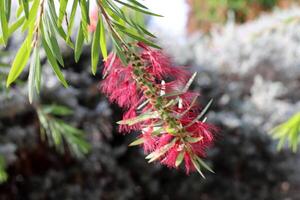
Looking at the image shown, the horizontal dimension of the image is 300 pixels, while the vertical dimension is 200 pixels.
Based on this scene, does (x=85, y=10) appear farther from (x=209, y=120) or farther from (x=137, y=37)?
(x=209, y=120)

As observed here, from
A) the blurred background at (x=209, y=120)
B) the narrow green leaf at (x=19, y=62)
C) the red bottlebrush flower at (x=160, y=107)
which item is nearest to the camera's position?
the red bottlebrush flower at (x=160, y=107)

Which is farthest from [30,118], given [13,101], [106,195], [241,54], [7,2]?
[7,2]

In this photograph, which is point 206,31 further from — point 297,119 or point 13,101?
point 297,119

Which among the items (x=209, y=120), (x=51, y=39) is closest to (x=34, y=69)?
(x=51, y=39)

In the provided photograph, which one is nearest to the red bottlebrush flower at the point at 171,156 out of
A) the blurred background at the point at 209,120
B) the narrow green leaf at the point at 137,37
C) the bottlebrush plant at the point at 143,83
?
the bottlebrush plant at the point at 143,83

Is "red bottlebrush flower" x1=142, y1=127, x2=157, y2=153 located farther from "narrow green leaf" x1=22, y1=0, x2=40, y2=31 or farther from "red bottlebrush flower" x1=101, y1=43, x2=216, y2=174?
"narrow green leaf" x1=22, y1=0, x2=40, y2=31

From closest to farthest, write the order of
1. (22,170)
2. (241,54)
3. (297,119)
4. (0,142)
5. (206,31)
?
(297,119)
(0,142)
(22,170)
(241,54)
(206,31)

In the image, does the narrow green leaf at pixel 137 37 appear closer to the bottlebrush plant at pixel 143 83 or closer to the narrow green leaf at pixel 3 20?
the bottlebrush plant at pixel 143 83

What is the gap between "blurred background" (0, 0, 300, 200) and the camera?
364cm

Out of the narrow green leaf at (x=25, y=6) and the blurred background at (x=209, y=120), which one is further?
the blurred background at (x=209, y=120)

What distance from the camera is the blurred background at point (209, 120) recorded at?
3639 mm

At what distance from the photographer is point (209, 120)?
170 inches

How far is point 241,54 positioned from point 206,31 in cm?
511

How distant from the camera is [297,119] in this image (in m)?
1.44
